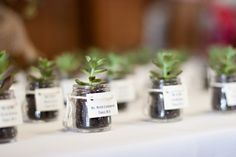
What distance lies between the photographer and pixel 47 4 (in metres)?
3.44

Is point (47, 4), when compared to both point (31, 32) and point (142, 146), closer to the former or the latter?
point (31, 32)

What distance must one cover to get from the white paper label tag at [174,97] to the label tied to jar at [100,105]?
151mm

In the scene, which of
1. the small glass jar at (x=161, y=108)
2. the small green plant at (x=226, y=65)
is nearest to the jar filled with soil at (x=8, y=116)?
the small glass jar at (x=161, y=108)

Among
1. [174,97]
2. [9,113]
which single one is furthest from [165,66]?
[9,113]

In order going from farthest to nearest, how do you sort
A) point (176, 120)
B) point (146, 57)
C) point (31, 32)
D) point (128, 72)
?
point (31, 32) → point (146, 57) → point (128, 72) → point (176, 120)

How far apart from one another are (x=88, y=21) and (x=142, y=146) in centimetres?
277

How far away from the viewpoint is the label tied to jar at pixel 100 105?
3.58ft

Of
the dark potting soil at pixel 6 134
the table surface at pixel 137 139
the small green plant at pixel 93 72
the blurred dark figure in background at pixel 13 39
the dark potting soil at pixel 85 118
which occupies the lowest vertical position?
the table surface at pixel 137 139

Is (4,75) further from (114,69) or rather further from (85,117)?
(114,69)

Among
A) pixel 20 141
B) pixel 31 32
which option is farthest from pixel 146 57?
pixel 20 141

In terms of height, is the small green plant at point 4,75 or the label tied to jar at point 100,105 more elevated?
the small green plant at point 4,75

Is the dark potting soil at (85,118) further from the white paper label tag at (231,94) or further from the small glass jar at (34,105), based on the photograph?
the white paper label tag at (231,94)

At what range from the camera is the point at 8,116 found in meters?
1.04

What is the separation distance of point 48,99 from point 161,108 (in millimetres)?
278
